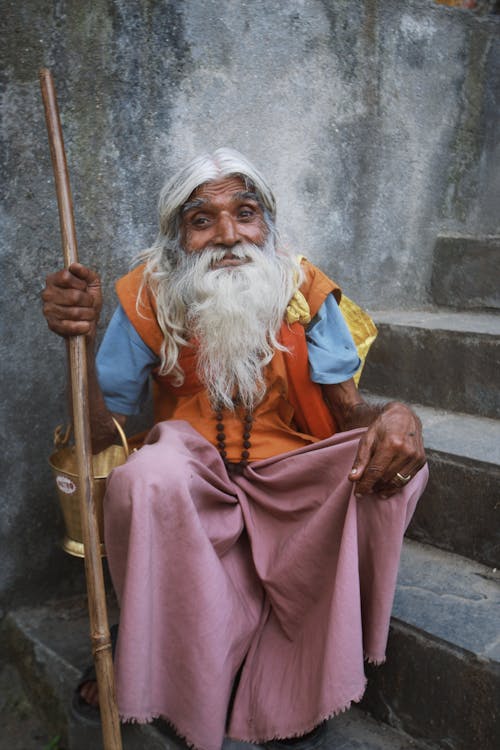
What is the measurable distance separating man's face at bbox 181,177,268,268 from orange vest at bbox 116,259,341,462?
0.78 ft

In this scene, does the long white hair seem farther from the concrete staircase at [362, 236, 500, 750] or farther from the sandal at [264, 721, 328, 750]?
the sandal at [264, 721, 328, 750]

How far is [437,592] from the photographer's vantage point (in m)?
2.35

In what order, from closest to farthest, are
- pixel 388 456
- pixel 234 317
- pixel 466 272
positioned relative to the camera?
1. pixel 388 456
2. pixel 234 317
3. pixel 466 272

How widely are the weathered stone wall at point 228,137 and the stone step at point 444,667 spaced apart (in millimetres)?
1426

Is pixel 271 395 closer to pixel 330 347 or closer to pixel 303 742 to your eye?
pixel 330 347

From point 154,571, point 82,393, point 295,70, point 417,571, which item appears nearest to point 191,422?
point 82,393

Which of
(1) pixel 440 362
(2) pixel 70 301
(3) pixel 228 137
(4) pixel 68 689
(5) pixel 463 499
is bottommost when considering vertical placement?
(4) pixel 68 689

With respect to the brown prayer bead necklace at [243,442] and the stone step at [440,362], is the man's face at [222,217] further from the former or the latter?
the stone step at [440,362]

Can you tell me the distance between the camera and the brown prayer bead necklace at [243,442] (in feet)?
8.01

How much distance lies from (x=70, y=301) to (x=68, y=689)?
4.61 ft

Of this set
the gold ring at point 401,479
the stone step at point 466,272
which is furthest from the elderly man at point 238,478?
the stone step at point 466,272

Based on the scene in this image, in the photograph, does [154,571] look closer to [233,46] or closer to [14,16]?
[14,16]

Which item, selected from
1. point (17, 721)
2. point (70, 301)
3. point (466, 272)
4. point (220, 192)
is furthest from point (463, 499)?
point (17, 721)

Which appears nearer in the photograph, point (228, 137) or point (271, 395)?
point (271, 395)
